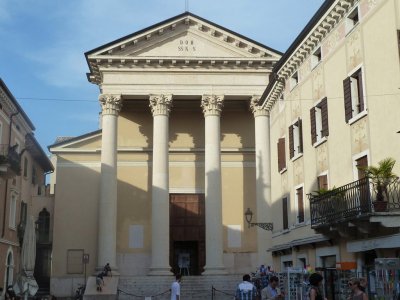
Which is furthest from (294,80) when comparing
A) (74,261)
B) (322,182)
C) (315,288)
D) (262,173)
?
(74,261)

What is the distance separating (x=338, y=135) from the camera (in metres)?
18.1

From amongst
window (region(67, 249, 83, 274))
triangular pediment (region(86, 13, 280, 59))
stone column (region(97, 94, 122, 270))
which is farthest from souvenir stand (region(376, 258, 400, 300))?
window (region(67, 249, 83, 274))

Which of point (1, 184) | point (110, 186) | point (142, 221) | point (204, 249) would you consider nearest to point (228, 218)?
point (204, 249)

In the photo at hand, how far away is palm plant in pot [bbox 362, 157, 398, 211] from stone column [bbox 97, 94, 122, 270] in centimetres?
2374

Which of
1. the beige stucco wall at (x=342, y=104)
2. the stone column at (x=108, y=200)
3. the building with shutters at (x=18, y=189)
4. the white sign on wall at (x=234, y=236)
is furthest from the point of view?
the white sign on wall at (x=234, y=236)

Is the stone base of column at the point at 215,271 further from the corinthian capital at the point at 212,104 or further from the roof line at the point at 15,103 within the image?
the roof line at the point at 15,103

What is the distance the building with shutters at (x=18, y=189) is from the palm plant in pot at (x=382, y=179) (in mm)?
16888

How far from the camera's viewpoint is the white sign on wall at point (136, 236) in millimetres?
38844

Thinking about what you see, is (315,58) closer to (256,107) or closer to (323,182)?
(323,182)

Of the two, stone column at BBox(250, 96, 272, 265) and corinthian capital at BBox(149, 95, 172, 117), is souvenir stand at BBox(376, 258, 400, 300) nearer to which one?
stone column at BBox(250, 96, 272, 265)

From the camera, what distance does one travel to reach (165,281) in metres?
34.8

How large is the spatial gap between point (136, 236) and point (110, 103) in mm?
8938

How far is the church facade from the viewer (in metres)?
36.1

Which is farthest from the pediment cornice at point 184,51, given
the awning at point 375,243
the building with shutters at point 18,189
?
the awning at point 375,243
